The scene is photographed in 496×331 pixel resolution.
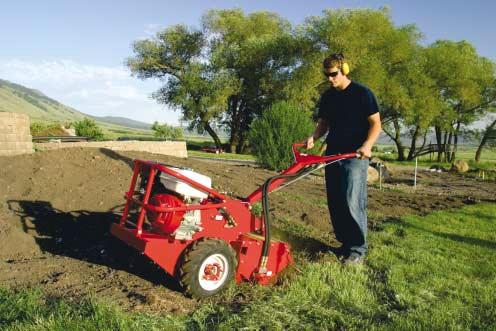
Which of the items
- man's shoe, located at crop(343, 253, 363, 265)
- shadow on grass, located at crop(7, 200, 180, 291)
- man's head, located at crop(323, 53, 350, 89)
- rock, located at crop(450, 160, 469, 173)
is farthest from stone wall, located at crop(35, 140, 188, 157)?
rock, located at crop(450, 160, 469, 173)

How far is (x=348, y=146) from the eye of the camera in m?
4.80

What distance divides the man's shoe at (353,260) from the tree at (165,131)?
37785 mm

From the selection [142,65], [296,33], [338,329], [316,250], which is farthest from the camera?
[142,65]

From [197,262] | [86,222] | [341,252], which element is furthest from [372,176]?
[197,262]

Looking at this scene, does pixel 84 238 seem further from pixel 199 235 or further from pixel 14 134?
pixel 14 134

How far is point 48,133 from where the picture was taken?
74.1 ft

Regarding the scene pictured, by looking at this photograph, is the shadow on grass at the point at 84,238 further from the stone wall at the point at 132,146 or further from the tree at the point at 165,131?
the tree at the point at 165,131

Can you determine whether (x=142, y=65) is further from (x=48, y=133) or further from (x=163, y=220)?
(x=163, y=220)

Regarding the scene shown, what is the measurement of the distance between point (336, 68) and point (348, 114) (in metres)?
0.54

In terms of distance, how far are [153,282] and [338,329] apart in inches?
71.1

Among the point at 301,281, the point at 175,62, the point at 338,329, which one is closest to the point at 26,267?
the point at 301,281

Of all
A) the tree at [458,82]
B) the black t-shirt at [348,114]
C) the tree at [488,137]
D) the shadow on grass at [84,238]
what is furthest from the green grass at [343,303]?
the tree at [488,137]

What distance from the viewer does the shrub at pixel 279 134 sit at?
14453 millimetres

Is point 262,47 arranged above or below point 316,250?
above
